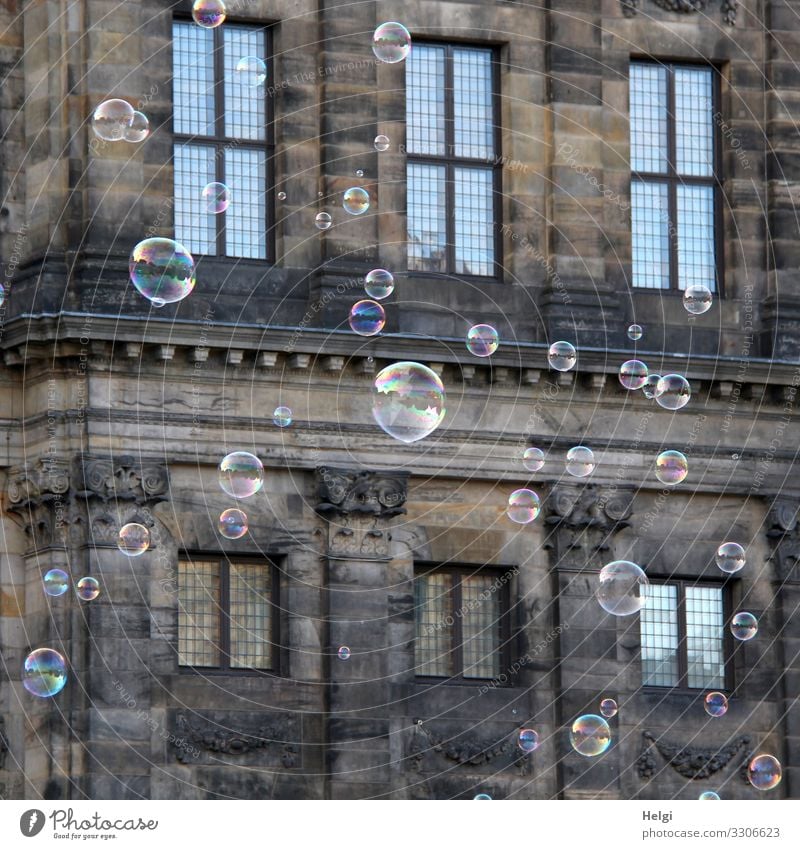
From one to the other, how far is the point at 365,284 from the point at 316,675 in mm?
5721

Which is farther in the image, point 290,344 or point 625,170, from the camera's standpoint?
point 625,170

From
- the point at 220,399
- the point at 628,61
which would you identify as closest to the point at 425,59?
the point at 628,61

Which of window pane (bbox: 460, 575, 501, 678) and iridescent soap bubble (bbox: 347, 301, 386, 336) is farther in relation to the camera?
window pane (bbox: 460, 575, 501, 678)

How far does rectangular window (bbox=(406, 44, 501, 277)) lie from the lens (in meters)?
52.1

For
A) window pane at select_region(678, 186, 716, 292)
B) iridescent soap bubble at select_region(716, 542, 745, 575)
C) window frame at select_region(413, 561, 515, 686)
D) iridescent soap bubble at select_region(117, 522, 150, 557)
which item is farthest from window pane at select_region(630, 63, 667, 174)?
iridescent soap bubble at select_region(117, 522, 150, 557)

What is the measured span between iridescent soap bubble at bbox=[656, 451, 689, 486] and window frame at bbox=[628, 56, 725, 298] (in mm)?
4134

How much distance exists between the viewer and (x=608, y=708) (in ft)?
166

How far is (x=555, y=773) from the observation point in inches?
1991

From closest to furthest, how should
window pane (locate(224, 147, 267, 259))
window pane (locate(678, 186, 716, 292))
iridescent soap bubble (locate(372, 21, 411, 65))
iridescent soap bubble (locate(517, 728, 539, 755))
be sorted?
iridescent soap bubble (locate(372, 21, 411, 65)), iridescent soap bubble (locate(517, 728, 539, 755)), window pane (locate(224, 147, 267, 259)), window pane (locate(678, 186, 716, 292))

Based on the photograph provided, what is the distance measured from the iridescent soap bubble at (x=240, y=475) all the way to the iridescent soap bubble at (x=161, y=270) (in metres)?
2.38

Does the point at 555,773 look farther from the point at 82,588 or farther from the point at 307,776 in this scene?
the point at 82,588

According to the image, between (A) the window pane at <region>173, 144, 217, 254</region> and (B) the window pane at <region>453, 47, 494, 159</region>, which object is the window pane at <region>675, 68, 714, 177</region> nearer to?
(B) the window pane at <region>453, 47, 494, 159</region>

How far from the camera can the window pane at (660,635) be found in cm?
5209

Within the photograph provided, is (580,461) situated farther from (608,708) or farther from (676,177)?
(676,177)
